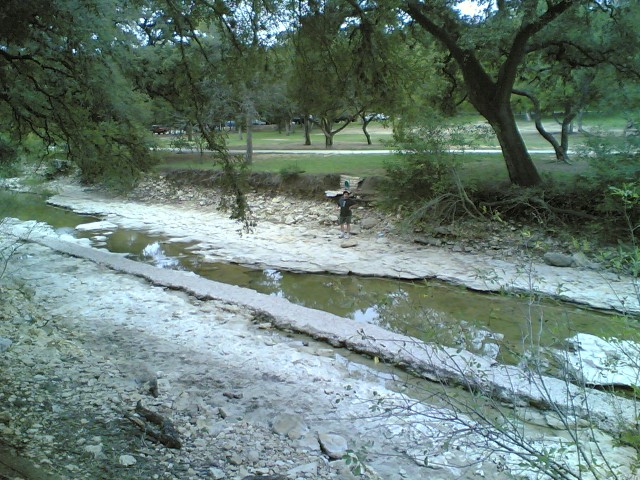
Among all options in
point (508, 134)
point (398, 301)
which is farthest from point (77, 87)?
point (508, 134)

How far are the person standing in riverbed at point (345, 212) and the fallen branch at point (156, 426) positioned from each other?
10954mm

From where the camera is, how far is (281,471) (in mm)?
4922

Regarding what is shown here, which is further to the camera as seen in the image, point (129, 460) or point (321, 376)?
point (321, 376)

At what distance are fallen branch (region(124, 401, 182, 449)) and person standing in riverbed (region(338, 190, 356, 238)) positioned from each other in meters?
11.0

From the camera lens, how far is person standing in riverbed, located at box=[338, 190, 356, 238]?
15.9m

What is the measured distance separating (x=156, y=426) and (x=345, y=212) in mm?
11399

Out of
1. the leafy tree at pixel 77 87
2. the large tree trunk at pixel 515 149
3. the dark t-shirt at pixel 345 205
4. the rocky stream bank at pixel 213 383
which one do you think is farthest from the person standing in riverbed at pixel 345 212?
the leafy tree at pixel 77 87

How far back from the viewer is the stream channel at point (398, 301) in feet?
26.4

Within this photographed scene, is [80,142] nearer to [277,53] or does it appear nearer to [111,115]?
[111,115]

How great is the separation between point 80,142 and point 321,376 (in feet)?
18.4

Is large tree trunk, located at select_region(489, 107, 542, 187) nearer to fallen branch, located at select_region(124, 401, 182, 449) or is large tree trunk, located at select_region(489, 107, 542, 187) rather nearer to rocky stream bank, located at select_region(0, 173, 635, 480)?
rocky stream bank, located at select_region(0, 173, 635, 480)

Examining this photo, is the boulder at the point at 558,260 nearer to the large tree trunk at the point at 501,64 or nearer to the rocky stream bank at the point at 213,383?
the rocky stream bank at the point at 213,383

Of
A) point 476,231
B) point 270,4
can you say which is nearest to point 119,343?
point 270,4

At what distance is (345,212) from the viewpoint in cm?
1608
